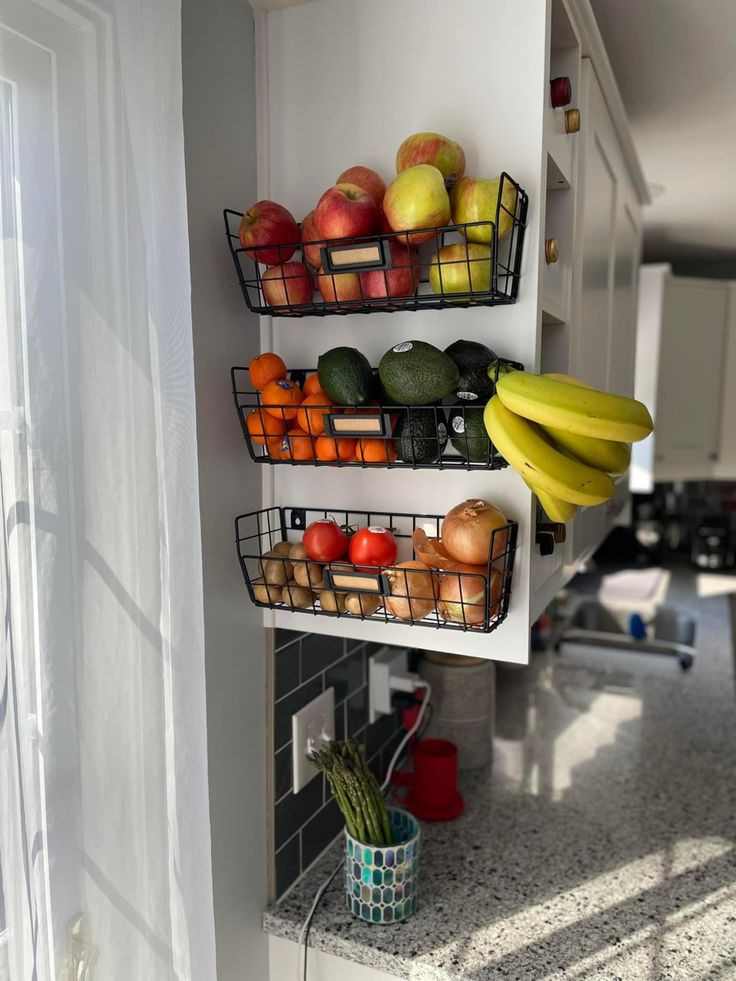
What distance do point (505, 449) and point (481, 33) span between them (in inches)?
21.7

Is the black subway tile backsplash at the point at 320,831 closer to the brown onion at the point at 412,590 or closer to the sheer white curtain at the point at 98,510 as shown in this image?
the sheer white curtain at the point at 98,510

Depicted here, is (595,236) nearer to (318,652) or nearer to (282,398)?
(282,398)

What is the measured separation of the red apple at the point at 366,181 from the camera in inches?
38.4

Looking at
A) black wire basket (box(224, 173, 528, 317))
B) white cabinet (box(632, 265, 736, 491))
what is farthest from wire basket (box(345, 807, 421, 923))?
white cabinet (box(632, 265, 736, 491))

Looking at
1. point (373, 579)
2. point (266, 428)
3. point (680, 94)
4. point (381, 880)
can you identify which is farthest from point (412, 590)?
point (680, 94)

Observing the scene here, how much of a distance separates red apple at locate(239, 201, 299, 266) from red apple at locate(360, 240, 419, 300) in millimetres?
113

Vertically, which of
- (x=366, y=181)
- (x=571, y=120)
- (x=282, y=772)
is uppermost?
(x=571, y=120)

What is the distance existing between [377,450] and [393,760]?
772 millimetres

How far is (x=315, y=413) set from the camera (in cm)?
100

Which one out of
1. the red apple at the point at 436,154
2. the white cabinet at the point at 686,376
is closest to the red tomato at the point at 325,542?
the red apple at the point at 436,154

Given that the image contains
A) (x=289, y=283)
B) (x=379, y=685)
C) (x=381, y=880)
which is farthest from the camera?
(x=379, y=685)

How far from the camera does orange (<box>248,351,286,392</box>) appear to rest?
1034mm

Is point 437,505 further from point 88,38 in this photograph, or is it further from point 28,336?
point 88,38

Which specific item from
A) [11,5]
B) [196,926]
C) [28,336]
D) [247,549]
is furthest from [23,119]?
[196,926]
